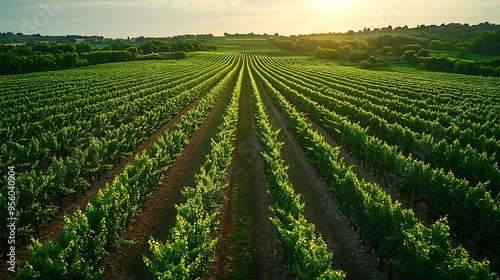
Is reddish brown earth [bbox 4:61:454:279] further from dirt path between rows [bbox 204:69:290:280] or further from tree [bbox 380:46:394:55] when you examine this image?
tree [bbox 380:46:394:55]

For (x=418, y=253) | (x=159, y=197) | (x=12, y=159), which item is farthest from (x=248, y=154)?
(x=418, y=253)

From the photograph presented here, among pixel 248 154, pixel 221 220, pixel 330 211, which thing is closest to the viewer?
pixel 221 220

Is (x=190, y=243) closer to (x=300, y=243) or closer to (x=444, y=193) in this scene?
(x=300, y=243)

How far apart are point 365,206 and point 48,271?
10.9 m

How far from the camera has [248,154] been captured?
25.9 metres

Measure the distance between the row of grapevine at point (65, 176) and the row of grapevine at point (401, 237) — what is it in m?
12.8

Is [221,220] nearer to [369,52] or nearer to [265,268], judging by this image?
[265,268]

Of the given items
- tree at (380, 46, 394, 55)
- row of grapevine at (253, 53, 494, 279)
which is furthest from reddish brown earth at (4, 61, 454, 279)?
tree at (380, 46, 394, 55)

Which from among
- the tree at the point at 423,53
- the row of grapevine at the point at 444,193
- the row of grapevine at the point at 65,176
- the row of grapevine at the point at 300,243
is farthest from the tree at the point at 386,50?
the row of grapevine at the point at 300,243

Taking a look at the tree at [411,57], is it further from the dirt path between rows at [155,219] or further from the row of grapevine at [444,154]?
the dirt path between rows at [155,219]

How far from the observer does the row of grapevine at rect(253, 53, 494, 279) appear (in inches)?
369

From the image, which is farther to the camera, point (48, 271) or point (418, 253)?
point (418, 253)

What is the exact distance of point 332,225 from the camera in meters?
15.9

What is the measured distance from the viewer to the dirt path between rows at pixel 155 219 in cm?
1254
